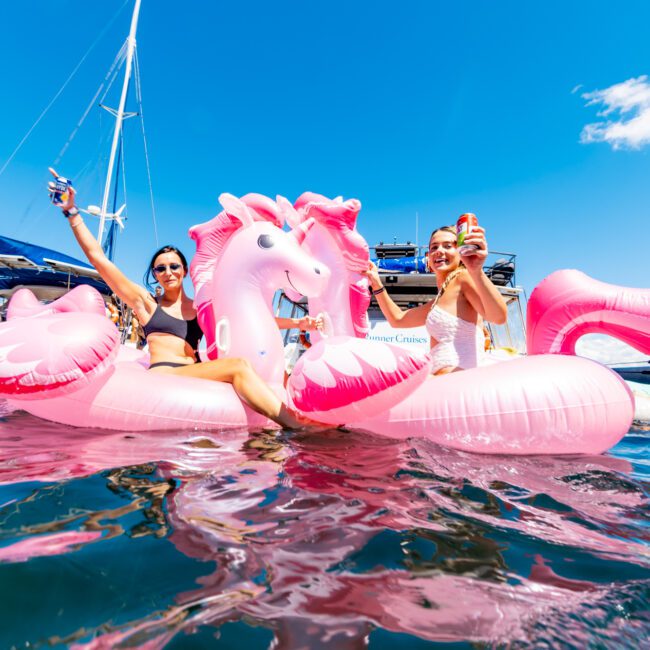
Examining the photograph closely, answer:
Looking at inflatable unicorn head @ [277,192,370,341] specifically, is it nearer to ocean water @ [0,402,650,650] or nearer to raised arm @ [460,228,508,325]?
raised arm @ [460,228,508,325]

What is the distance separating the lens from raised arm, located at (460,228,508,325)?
1871 mm

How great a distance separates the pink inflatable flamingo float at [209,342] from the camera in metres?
1.99

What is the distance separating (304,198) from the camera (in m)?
3.23

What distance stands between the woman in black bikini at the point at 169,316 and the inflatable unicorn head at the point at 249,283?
184mm

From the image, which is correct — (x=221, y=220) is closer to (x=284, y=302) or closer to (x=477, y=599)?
(x=477, y=599)

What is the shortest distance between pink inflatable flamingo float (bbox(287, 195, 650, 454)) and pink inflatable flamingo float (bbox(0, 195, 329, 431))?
0.74m

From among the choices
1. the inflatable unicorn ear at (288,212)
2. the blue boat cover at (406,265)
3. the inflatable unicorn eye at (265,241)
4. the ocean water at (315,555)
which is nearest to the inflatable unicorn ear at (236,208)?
the inflatable unicorn eye at (265,241)

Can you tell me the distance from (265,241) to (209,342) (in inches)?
34.0

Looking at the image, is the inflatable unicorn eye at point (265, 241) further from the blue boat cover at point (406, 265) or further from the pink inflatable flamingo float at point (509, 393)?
the blue boat cover at point (406, 265)

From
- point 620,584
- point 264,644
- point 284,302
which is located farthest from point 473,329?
point 284,302

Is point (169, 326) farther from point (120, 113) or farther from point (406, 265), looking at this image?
point (120, 113)

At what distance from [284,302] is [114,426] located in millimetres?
5259

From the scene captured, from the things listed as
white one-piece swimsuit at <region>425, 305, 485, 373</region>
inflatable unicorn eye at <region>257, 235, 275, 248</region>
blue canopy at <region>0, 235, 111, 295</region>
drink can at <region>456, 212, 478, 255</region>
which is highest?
blue canopy at <region>0, 235, 111, 295</region>

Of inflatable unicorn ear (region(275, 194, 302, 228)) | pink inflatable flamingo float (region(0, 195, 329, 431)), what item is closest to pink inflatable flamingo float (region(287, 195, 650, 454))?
pink inflatable flamingo float (region(0, 195, 329, 431))
